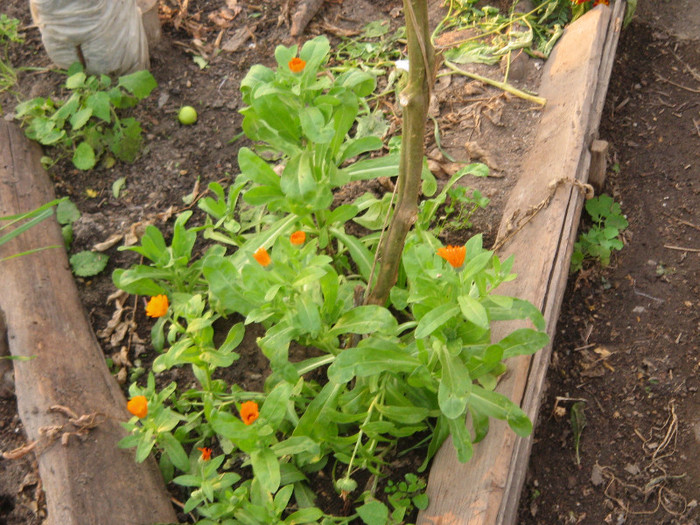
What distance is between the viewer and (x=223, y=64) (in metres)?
3.50

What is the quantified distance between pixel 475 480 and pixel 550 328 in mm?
637

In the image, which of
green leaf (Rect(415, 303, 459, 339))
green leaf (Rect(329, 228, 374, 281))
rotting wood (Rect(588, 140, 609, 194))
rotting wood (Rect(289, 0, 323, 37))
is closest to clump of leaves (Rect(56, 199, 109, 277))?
green leaf (Rect(329, 228, 374, 281))

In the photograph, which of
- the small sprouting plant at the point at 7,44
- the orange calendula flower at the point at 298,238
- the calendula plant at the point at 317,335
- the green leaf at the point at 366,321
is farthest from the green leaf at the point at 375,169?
the small sprouting plant at the point at 7,44

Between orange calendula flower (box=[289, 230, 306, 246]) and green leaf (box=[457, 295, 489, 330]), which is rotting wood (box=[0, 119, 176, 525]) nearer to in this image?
orange calendula flower (box=[289, 230, 306, 246])

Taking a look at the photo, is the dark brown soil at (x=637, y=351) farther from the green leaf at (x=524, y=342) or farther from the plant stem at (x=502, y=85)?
the green leaf at (x=524, y=342)

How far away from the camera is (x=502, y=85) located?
Result: 10.4 feet

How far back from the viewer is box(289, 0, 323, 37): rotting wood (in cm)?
354

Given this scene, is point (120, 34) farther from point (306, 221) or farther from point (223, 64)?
point (306, 221)

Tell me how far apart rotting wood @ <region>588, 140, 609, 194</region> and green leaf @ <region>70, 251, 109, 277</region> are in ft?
7.16

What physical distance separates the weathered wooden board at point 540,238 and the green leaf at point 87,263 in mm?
1669

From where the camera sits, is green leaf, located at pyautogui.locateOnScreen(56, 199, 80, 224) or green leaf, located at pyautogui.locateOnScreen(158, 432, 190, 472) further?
green leaf, located at pyautogui.locateOnScreen(56, 199, 80, 224)

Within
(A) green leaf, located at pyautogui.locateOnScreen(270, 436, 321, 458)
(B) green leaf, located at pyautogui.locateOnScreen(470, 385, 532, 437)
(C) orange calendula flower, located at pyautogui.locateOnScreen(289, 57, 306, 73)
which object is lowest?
(A) green leaf, located at pyautogui.locateOnScreen(270, 436, 321, 458)

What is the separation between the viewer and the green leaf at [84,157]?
3.07 meters

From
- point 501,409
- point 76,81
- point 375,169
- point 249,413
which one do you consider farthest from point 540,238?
point 76,81
